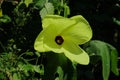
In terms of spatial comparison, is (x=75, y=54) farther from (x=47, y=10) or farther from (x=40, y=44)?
(x=47, y=10)

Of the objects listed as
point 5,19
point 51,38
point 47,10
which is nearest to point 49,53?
point 51,38

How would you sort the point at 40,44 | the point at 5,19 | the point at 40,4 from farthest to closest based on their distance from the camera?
the point at 5,19 → the point at 40,4 → the point at 40,44

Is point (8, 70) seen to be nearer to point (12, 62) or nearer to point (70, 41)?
point (12, 62)

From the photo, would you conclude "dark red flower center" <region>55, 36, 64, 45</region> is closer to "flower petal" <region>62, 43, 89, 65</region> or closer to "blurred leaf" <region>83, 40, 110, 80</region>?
"flower petal" <region>62, 43, 89, 65</region>

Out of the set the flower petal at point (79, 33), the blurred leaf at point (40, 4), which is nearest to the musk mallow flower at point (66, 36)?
the flower petal at point (79, 33)

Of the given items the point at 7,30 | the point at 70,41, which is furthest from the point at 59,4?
the point at 7,30

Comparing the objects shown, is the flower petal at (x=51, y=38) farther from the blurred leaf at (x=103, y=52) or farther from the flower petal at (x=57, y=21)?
the blurred leaf at (x=103, y=52)

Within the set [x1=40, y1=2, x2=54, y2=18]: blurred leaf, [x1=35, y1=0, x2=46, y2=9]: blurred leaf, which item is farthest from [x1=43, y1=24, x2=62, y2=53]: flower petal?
[x1=35, y1=0, x2=46, y2=9]: blurred leaf
